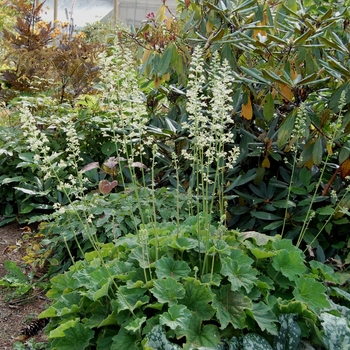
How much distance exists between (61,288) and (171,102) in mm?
1729

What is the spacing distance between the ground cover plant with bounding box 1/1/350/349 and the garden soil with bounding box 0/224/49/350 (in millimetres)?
219

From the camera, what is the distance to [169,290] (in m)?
1.66

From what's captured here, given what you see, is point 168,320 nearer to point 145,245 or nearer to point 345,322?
point 145,245

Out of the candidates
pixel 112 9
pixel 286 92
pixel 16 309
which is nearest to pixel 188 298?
pixel 16 309

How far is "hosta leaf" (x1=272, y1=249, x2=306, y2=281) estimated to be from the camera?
186 centimetres

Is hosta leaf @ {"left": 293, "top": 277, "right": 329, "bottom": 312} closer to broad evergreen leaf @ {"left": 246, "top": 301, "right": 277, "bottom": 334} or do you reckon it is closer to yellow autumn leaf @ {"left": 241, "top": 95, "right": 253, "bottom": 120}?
broad evergreen leaf @ {"left": 246, "top": 301, "right": 277, "bottom": 334}

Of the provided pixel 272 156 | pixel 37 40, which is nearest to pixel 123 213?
pixel 272 156

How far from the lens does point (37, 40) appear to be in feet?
14.4

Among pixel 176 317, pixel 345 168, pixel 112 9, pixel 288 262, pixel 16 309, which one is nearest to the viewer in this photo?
pixel 176 317

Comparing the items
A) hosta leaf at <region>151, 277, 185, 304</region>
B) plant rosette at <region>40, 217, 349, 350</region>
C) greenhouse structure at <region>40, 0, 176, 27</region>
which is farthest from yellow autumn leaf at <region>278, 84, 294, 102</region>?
greenhouse structure at <region>40, 0, 176, 27</region>

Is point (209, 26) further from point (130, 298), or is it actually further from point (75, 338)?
point (75, 338)

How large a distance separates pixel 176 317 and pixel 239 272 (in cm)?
32

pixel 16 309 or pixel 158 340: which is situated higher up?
pixel 158 340

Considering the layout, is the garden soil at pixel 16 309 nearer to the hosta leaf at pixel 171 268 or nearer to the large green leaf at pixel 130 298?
the large green leaf at pixel 130 298
